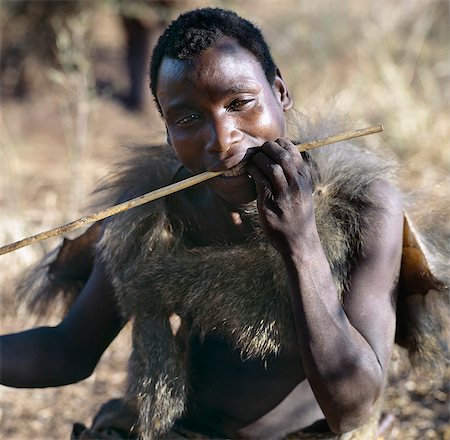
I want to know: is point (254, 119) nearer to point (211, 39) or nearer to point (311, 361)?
point (211, 39)

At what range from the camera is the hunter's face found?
1.72 meters

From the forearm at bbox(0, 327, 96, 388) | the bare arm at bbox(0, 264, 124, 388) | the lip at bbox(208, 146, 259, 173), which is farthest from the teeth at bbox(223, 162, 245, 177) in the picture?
the forearm at bbox(0, 327, 96, 388)

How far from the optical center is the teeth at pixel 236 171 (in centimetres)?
170

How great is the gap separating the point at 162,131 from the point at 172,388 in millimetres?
822

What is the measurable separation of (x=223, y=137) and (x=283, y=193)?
191mm

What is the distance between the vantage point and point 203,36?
5.92 ft

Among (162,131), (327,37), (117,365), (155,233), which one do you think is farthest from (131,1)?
(155,233)

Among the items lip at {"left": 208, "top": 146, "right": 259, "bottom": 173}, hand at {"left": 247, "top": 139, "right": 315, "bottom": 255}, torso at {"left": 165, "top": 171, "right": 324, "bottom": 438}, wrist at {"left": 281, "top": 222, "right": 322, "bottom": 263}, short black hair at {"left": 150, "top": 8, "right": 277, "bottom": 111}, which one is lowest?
torso at {"left": 165, "top": 171, "right": 324, "bottom": 438}

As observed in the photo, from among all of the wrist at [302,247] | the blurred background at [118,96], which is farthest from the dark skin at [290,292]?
the blurred background at [118,96]

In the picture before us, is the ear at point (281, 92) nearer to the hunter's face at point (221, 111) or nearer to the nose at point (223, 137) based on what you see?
the hunter's face at point (221, 111)

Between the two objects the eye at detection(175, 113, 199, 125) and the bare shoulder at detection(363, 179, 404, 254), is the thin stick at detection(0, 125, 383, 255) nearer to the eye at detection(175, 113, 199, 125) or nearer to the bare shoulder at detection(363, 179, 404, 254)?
the eye at detection(175, 113, 199, 125)

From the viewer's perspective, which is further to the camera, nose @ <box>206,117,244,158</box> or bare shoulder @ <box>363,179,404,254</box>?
bare shoulder @ <box>363,179,404,254</box>

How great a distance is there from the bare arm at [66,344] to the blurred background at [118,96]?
1.33 m

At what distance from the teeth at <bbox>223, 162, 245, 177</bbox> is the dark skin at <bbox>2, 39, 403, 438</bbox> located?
Result: 0.01 metres
